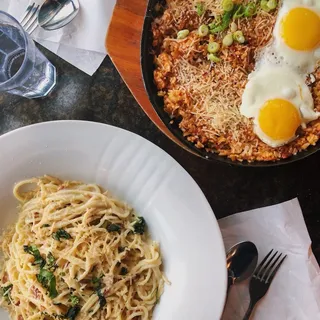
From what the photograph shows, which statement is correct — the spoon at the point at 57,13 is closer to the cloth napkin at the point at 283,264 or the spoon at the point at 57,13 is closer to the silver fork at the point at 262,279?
the cloth napkin at the point at 283,264

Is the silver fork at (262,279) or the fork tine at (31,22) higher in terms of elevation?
the fork tine at (31,22)

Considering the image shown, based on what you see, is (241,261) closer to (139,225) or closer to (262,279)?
(262,279)

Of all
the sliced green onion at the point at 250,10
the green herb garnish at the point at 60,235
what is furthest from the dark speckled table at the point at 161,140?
the sliced green onion at the point at 250,10

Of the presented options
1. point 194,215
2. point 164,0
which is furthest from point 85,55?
point 194,215

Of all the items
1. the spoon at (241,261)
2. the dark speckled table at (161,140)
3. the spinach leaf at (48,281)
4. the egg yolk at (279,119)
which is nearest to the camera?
the egg yolk at (279,119)

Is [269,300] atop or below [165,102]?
below

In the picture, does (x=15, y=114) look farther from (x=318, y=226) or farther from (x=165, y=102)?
(x=318, y=226)
